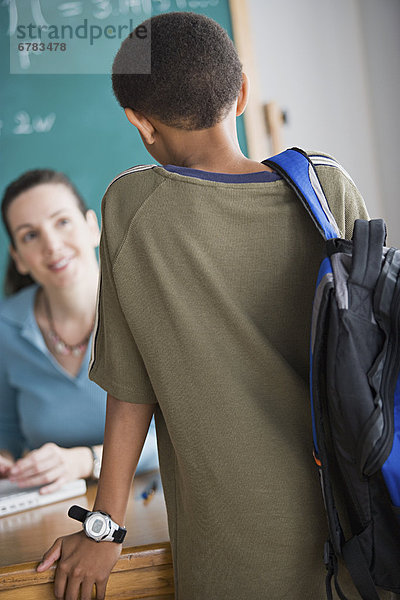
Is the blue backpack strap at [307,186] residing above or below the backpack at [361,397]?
above

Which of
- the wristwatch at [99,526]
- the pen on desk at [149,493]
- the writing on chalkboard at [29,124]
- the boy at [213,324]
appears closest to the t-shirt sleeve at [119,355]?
the boy at [213,324]

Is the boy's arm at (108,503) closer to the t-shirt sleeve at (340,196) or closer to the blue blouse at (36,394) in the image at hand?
the t-shirt sleeve at (340,196)

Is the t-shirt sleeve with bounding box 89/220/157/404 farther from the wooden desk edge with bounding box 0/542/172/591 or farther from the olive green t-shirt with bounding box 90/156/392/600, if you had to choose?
the wooden desk edge with bounding box 0/542/172/591

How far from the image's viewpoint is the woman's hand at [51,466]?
4.05 ft

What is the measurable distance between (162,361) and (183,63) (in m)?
0.30

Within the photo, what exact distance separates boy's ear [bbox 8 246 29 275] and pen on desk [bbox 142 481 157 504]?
61cm

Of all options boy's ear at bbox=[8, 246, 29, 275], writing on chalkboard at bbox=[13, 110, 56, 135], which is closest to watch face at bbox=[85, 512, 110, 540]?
boy's ear at bbox=[8, 246, 29, 275]

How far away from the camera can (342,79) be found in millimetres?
1805

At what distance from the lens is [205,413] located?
23.5 inches

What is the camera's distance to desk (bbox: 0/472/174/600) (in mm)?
674

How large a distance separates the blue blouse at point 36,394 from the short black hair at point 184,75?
0.87 meters

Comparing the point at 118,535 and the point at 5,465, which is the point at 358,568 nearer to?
the point at 118,535

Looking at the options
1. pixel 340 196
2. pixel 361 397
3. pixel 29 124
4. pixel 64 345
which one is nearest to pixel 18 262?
pixel 64 345

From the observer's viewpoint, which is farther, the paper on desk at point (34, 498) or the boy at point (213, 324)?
the paper on desk at point (34, 498)
